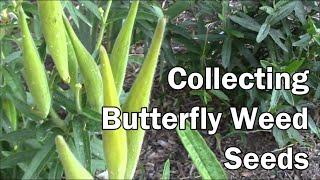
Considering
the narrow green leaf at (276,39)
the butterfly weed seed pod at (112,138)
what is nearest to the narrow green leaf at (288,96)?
the narrow green leaf at (276,39)

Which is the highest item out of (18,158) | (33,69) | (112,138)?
(33,69)

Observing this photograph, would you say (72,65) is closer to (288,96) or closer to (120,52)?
(120,52)

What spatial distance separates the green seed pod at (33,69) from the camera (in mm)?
1219

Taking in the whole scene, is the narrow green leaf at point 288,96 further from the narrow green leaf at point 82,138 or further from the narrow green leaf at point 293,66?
the narrow green leaf at point 82,138

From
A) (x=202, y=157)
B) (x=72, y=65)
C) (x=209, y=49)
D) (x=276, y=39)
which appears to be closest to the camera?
(x=202, y=157)

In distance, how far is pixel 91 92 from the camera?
1.40 meters

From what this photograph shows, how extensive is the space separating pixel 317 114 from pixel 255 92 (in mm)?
296

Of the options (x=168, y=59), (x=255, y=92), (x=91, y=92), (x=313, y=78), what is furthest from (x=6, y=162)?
(x=313, y=78)

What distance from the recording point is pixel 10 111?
A: 195cm

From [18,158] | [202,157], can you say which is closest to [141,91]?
[202,157]

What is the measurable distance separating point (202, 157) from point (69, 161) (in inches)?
13.7

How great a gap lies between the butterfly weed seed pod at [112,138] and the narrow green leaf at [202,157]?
0.16 meters

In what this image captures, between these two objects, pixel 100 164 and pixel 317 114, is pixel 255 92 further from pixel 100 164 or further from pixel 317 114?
pixel 100 164

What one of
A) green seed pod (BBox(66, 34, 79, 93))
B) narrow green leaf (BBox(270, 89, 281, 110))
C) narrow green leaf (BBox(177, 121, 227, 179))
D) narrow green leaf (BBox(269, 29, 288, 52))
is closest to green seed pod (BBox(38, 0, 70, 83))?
green seed pod (BBox(66, 34, 79, 93))
